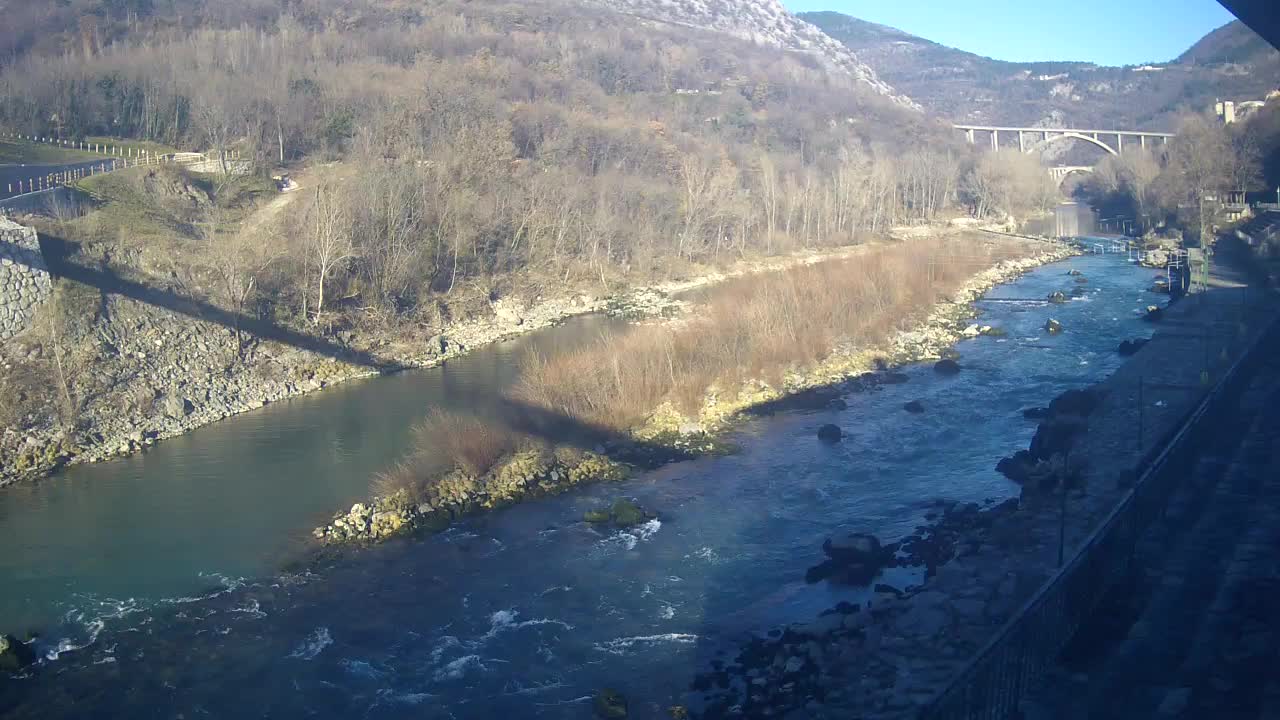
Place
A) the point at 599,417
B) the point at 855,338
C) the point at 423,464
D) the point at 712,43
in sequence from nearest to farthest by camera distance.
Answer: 1. the point at 423,464
2. the point at 599,417
3. the point at 855,338
4. the point at 712,43

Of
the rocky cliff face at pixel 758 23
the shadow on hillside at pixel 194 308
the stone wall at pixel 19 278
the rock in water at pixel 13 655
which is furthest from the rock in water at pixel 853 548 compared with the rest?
the rocky cliff face at pixel 758 23

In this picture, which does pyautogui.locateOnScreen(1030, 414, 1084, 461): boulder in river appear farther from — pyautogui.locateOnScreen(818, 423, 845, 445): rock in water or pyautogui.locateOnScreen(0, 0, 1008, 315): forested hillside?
pyautogui.locateOnScreen(0, 0, 1008, 315): forested hillside

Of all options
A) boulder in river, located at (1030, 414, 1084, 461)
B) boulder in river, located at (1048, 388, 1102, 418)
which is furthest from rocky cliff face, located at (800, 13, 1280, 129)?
boulder in river, located at (1030, 414, 1084, 461)

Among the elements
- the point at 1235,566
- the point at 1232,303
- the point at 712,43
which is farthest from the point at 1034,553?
the point at 712,43

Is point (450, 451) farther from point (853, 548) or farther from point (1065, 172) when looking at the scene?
point (1065, 172)

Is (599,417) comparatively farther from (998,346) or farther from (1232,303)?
(1232,303)

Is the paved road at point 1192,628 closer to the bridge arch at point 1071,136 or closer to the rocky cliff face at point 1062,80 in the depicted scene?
the rocky cliff face at point 1062,80
